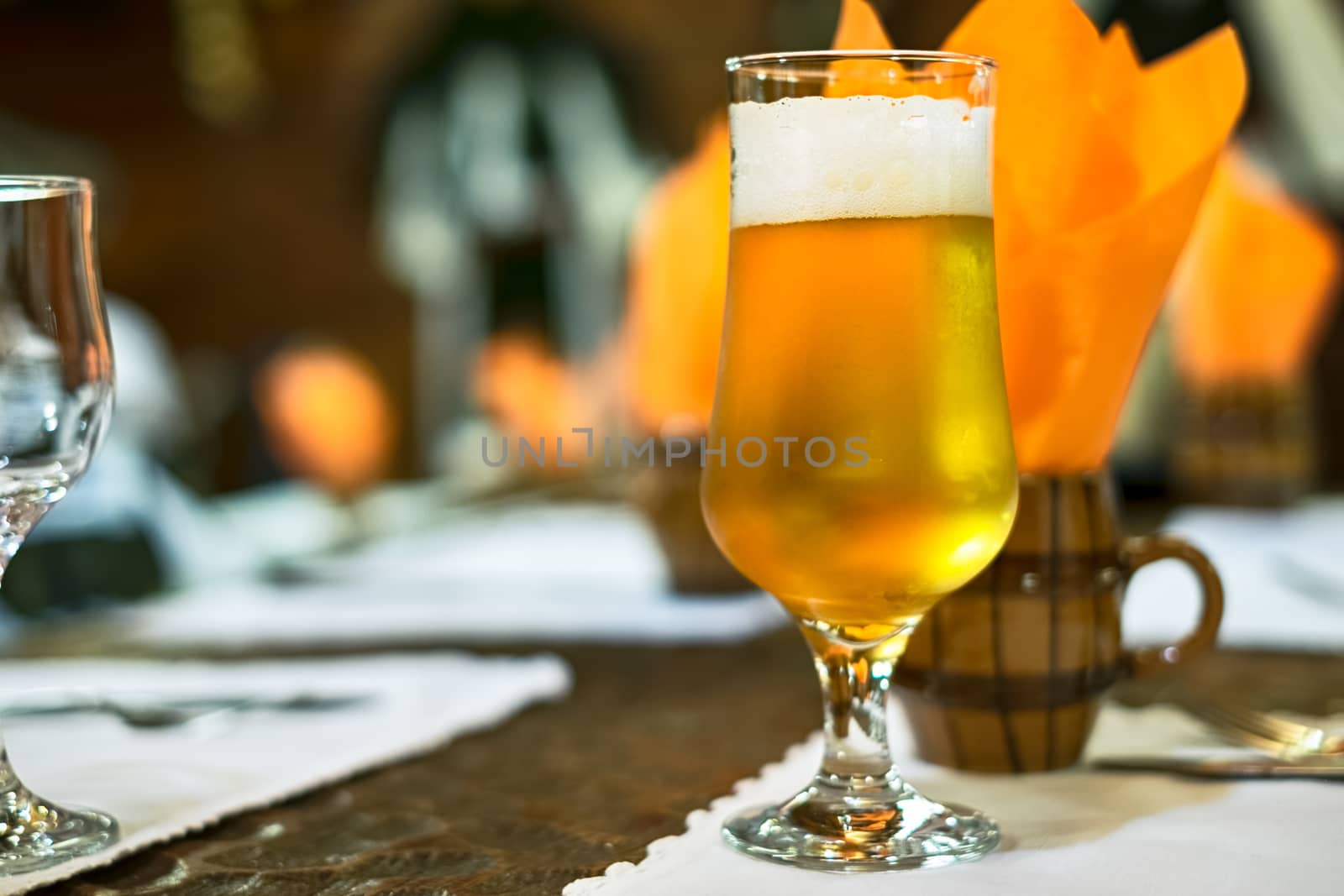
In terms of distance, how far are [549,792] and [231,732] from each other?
0.25m

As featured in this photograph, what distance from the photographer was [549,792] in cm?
73

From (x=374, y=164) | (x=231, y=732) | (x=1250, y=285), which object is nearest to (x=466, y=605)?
(x=231, y=732)

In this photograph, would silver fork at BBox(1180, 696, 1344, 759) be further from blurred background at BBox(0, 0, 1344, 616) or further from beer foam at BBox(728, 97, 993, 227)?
blurred background at BBox(0, 0, 1344, 616)

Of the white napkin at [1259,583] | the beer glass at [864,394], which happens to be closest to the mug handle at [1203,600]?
the white napkin at [1259,583]

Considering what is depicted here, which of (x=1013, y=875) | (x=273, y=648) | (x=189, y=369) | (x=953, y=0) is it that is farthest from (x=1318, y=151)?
(x=189, y=369)

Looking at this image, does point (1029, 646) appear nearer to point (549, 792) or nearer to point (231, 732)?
point (549, 792)

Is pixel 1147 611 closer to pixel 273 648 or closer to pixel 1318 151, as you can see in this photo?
pixel 273 648

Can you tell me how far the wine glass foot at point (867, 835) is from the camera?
0.59 metres

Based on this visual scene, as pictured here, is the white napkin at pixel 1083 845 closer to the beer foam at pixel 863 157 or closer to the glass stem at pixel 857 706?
the glass stem at pixel 857 706

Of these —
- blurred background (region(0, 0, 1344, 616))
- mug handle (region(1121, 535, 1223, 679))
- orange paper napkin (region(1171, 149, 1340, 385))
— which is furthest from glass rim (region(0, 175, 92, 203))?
blurred background (region(0, 0, 1344, 616))

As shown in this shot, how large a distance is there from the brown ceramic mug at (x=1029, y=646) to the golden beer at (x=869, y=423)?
4.0 inches

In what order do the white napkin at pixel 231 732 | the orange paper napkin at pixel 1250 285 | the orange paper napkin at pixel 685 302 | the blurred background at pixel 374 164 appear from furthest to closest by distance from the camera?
the blurred background at pixel 374 164 → the orange paper napkin at pixel 1250 285 → the orange paper napkin at pixel 685 302 → the white napkin at pixel 231 732

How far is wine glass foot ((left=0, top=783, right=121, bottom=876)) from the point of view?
0.61 m

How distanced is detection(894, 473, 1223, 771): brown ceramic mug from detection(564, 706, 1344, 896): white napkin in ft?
A: 0.07
